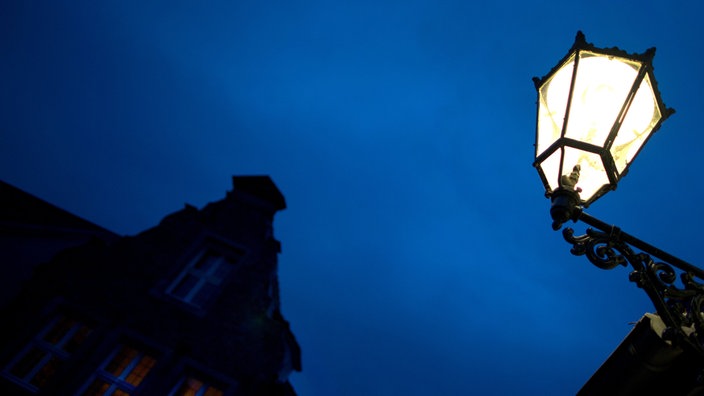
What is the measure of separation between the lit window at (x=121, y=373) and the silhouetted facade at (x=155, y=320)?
0.08ft

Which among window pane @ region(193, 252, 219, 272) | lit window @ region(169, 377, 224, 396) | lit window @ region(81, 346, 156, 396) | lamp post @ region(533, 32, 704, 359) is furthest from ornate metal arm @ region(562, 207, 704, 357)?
window pane @ region(193, 252, 219, 272)

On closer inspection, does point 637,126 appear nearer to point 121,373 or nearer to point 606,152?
point 606,152

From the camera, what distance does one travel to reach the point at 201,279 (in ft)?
39.0

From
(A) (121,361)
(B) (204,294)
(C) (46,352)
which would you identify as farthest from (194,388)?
(C) (46,352)

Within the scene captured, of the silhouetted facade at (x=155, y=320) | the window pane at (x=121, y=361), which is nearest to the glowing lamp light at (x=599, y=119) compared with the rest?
the silhouetted facade at (x=155, y=320)

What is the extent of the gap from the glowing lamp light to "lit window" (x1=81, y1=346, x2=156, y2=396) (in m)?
10.5

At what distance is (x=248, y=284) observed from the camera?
1194 cm

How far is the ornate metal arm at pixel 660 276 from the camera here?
2596mm

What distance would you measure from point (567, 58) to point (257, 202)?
1206 centimetres

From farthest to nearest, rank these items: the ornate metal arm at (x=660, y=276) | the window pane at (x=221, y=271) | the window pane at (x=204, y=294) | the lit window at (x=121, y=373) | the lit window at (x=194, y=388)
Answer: the window pane at (x=221, y=271), the window pane at (x=204, y=294), the lit window at (x=194, y=388), the lit window at (x=121, y=373), the ornate metal arm at (x=660, y=276)

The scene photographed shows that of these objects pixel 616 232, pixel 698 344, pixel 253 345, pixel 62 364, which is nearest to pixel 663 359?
pixel 698 344

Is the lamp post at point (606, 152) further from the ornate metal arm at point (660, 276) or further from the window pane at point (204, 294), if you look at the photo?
the window pane at point (204, 294)

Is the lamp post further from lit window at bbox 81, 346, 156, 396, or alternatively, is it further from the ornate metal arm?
lit window at bbox 81, 346, 156, 396

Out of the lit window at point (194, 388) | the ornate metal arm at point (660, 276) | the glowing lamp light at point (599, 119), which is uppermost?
the glowing lamp light at point (599, 119)
